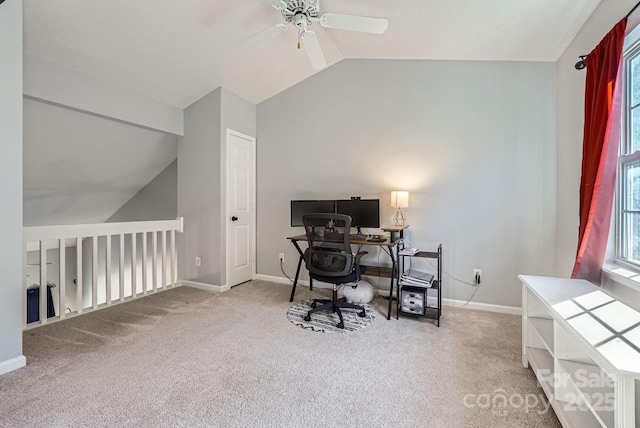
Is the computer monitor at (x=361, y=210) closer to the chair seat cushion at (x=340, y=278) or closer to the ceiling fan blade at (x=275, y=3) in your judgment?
the chair seat cushion at (x=340, y=278)

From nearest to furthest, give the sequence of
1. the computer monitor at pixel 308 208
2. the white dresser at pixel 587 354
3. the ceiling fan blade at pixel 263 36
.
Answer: the white dresser at pixel 587 354
the ceiling fan blade at pixel 263 36
the computer monitor at pixel 308 208

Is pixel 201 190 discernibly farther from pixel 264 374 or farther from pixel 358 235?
pixel 264 374

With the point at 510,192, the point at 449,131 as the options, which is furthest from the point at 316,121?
the point at 510,192

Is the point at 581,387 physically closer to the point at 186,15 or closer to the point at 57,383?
the point at 57,383

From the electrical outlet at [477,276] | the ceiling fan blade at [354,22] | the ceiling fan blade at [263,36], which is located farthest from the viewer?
the electrical outlet at [477,276]

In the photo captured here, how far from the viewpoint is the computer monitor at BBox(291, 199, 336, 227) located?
3094 mm

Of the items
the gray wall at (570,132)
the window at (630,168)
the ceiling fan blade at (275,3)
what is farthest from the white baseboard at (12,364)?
the gray wall at (570,132)

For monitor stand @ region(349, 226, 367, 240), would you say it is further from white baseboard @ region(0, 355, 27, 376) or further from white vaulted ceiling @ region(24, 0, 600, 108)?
white baseboard @ region(0, 355, 27, 376)

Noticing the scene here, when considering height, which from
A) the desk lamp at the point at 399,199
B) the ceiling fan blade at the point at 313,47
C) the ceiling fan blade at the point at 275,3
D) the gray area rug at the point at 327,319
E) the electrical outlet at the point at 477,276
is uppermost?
the ceiling fan blade at the point at 275,3

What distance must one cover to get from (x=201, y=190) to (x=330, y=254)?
1.96 m

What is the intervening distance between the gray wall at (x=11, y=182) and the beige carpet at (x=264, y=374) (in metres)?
0.26

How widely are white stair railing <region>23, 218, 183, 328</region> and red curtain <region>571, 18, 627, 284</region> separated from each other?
12.5 feet

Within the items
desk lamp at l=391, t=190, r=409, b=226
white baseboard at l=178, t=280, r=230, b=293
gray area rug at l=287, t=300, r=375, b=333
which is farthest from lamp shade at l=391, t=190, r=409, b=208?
white baseboard at l=178, t=280, r=230, b=293

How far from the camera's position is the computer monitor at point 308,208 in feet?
10.2
